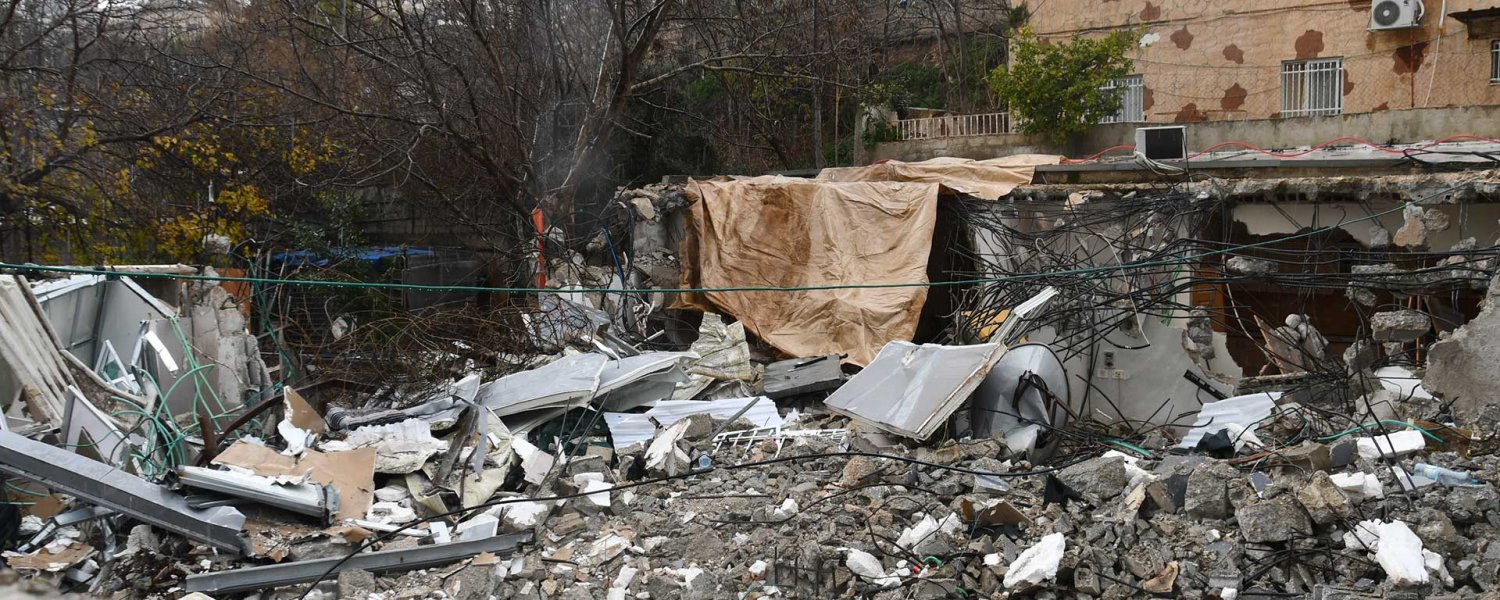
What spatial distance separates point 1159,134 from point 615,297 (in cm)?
566

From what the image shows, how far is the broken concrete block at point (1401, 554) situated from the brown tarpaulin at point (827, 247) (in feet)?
16.8

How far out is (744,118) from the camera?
19219 millimetres

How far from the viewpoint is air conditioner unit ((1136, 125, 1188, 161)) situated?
→ 1047cm

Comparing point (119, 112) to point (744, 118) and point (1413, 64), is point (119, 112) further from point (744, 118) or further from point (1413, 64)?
point (1413, 64)

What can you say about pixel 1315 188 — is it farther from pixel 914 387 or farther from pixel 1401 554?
pixel 1401 554

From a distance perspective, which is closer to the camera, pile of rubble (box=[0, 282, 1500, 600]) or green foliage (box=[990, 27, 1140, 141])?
pile of rubble (box=[0, 282, 1500, 600])

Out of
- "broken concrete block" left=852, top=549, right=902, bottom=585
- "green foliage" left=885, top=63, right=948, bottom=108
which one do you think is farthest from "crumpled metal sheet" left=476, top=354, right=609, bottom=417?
"green foliage" left=885, top=63, right=948, bottom=108

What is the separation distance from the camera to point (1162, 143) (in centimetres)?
1057

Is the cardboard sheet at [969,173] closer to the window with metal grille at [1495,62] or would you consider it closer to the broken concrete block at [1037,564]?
the broken concrete block at [1037,564]

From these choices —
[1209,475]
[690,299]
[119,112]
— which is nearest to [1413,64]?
[690,299]

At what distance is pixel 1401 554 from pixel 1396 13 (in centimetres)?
1425

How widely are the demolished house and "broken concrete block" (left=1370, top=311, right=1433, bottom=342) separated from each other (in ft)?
0.05

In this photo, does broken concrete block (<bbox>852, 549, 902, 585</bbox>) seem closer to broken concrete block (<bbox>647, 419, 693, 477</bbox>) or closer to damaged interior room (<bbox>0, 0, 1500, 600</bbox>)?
damaged interior room (<bbox>0, 0, 1500, 600</bbox>)

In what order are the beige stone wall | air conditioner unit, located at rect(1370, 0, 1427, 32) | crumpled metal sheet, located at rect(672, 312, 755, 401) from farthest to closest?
the beige stone wall < air conditioner unit, located at rect(1370, 0, 1427, 32) < crumpled metal sheet, located at rect(672, 312, 755, 401)
